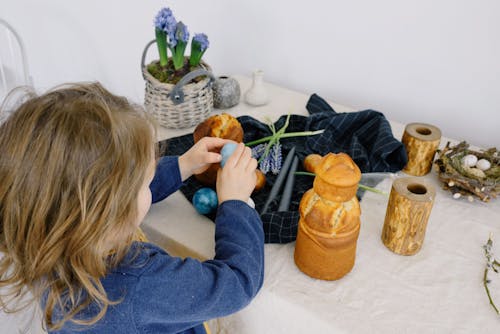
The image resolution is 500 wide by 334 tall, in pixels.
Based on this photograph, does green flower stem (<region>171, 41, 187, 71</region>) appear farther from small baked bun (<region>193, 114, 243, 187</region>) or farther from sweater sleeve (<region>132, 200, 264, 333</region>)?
sweater sleeve (<region>132, 200, 264, 333</region>)

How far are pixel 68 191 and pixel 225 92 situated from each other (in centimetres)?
74

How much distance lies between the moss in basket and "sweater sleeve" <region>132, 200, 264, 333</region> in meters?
0.51

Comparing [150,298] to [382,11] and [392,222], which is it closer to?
[392,222]

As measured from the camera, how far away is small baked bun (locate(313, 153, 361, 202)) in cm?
66

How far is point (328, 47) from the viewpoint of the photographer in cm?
135

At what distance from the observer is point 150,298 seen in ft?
1.98

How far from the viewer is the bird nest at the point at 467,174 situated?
2.94 ft

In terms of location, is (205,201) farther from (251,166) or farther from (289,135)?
(289,135)

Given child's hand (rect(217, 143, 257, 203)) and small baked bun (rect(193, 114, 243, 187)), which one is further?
small baked bun (rect(193, 114, 243, 187))

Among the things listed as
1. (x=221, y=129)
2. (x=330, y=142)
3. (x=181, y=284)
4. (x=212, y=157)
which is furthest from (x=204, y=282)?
(x=330, y=142)

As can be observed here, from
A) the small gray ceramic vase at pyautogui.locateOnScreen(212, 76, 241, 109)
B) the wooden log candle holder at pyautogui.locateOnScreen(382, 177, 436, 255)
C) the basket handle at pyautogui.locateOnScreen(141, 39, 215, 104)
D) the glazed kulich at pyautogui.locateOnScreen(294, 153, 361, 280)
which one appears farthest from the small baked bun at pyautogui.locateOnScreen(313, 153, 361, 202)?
the small gray ceramic vase at pyautogui.locateOnScreen(212, 76, 241, 109)

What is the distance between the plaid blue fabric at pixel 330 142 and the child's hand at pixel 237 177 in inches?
4.2

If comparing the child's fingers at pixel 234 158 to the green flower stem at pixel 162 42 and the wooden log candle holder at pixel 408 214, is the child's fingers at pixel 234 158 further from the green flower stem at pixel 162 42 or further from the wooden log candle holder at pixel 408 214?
the green flower stem at pixel 162 42

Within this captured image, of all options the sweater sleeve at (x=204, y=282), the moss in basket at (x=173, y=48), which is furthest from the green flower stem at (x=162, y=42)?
the sweater sleeve at (x=204, y=282)
